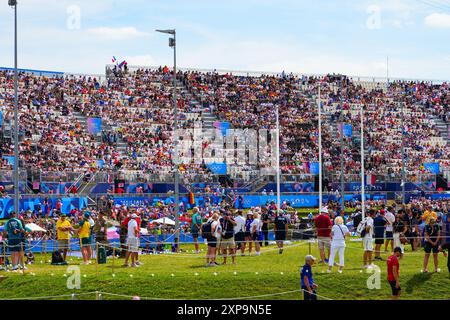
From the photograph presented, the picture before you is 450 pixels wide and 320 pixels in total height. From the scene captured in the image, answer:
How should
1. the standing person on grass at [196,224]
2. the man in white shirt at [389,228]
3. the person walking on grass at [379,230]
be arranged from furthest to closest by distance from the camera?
1. the standing person on grass at [196,224]
2. the man in white shirt at [389,228]
3. the person walking on grass at [379,230]

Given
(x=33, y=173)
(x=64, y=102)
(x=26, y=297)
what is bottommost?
(x=26, y=297)

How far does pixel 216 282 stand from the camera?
79.7 ft

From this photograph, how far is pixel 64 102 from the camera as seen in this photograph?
202ft

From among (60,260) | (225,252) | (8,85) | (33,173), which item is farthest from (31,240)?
(8,85)

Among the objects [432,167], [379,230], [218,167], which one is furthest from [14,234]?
[432,167]

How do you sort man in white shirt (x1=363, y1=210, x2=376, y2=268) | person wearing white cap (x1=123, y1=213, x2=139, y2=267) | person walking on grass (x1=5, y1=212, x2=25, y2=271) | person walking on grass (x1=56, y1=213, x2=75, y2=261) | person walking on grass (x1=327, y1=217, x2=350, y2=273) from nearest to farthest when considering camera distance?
person walking on grass (x1=327, y1=217, x2=350, y2=273) → man in white shirt (x1=363, y1=210, x2=376, y2=268) → person walking on grass (x1=5, y1=212, x2=25, y2=271) → person wearing white cap (x1=123, y1=213, x2=139, y2=267) → person walking on grass (x1=56, y1=213, x2=75, y2=261)

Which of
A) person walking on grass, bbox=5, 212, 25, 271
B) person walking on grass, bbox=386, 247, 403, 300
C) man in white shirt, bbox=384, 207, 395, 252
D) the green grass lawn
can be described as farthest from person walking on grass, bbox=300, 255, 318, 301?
person walking on grass, bbox=5, 212, 25, 271

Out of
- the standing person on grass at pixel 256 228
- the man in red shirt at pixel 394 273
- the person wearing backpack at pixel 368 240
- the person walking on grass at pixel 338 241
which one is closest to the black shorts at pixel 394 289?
the man in red shirt at pixel 394 273

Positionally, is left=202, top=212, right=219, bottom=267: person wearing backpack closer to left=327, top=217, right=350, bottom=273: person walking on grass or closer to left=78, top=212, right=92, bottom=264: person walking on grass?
left=78, top=212, right=92, bottom=264: person walking on grass

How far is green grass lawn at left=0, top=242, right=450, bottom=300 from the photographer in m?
23.6

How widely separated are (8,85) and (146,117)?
9085mm

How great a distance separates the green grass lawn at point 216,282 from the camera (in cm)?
2364

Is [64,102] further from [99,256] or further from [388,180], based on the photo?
[99,256]

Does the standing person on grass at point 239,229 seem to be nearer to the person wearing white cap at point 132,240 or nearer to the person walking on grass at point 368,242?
the person wearing white cap at point 132,240
